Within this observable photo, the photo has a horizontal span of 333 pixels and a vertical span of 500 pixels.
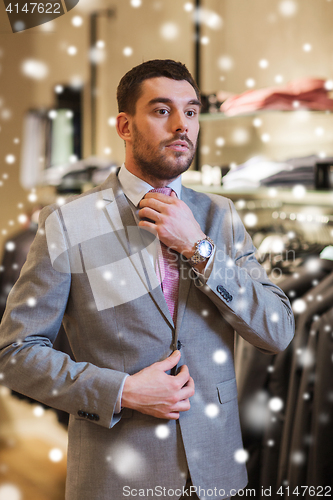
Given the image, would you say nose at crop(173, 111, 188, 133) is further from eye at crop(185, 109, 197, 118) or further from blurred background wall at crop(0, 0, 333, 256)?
blurred background wall at crop(0, 0, 333, 256)

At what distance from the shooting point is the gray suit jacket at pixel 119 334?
0.82 meters

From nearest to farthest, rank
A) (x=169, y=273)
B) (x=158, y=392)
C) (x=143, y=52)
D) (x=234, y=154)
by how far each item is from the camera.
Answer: (x=158, y=392) → (x=169, y=273) → (x=143, y=52) → (x=234, y=154)

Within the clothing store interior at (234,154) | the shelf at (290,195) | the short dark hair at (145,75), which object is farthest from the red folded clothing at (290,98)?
the short dark hair at (145,75)

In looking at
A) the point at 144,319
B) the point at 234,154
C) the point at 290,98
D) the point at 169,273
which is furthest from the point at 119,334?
the point at 234,154

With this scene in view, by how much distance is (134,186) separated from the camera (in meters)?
0.92

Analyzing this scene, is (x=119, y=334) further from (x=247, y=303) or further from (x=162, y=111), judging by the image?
(x=162, y=111)

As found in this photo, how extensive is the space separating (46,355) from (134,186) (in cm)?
38

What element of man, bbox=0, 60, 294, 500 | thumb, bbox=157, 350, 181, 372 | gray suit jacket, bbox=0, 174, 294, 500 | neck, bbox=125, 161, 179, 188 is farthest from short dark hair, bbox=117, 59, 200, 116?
thumb, bbox=157, 350, 181, 372

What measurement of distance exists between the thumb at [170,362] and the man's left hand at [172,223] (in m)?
0.19

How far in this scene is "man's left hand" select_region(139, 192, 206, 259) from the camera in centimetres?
83

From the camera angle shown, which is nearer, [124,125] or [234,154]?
[124,125]

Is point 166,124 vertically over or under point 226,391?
over

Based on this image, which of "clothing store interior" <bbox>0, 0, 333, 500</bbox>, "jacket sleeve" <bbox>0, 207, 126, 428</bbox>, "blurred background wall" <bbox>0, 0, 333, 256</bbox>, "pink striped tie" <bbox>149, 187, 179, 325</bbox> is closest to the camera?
"jacket sleeve" <bbox>0, 207, 126, 428</bbox>

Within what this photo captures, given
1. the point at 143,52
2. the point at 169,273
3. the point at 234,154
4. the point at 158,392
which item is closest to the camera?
the point at 158,392
